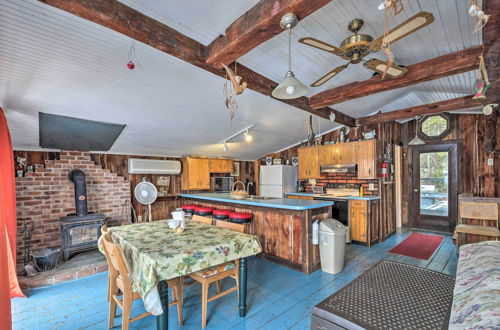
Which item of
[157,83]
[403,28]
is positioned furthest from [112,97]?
[403,28]

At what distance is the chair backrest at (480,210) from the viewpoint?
12.4 ft

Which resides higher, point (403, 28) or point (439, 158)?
point (403, 28)

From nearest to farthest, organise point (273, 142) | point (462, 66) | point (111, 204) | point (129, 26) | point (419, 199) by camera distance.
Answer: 1. point (129, 26)
2. point (462, 66)
3. point (111, 204)
4. point (419, 199)
5. point (273, 142)

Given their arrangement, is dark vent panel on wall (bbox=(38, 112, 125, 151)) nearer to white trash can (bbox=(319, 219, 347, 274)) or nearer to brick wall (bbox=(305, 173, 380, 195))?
white trash can (bbox=(319, 219, 347, 274))

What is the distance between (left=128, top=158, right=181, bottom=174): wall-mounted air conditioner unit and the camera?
498cm

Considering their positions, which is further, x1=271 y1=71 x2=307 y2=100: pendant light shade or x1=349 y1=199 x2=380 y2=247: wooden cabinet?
x1=349 y1=199 x2=380 y2=247: wooden cabinet

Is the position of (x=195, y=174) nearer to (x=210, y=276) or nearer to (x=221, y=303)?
(x=221, y=303)

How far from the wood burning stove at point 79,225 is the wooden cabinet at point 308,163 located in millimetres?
4636

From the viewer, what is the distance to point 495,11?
5.75 feet

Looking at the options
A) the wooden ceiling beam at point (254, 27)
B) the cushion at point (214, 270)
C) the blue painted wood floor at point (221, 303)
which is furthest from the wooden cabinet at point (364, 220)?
the wooden ceiling beam at point (254, 27)

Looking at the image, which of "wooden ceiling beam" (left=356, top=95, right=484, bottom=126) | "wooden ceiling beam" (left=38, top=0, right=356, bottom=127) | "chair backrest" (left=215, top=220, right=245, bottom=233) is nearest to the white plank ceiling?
"wooden ceiling beam" (left=38, top=0, right=356, bottom=127)

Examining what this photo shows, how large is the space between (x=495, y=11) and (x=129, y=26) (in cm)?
284

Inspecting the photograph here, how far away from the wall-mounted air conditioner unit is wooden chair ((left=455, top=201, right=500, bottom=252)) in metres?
5.59

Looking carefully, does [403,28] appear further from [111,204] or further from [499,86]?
[111,204]
